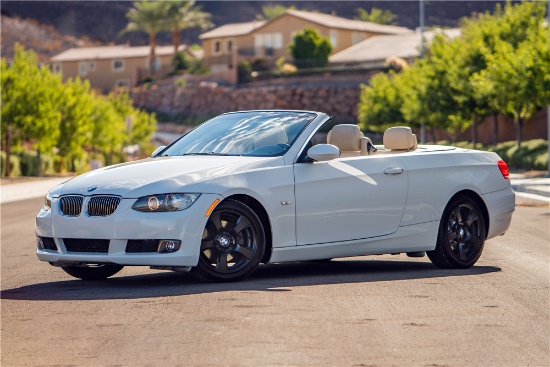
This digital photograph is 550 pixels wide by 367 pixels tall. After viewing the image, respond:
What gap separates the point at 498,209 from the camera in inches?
489

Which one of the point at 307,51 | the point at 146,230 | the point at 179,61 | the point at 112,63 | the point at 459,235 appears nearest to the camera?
the point at 146,230

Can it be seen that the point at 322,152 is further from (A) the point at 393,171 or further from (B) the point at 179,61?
(B) the point at 179,61

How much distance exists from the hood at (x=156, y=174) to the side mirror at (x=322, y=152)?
0.30 m

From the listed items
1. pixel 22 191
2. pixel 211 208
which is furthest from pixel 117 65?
pixel 211 208

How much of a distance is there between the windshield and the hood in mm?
291

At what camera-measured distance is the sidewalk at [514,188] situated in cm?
2894

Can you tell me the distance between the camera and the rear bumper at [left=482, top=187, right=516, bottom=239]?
12281 millimetres

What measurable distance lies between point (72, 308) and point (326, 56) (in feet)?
315

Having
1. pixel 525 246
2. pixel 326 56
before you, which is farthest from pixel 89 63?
pixel 525 246

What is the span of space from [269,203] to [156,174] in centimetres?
106

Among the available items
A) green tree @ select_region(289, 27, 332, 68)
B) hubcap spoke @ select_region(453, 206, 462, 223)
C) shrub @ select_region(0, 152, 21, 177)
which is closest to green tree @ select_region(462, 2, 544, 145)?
shrub @ select_region(0, 152, 21, 177)

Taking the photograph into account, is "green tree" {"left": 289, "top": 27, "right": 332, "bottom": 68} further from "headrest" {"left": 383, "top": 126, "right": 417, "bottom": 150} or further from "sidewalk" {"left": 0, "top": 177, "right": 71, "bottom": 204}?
"headrest" {"left": 383, "top": 126, "right": 417, "bottom": 150}

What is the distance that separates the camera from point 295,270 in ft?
38.7

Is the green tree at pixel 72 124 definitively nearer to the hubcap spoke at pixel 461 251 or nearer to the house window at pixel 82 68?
the hubcap spoke at pixel 461 251
